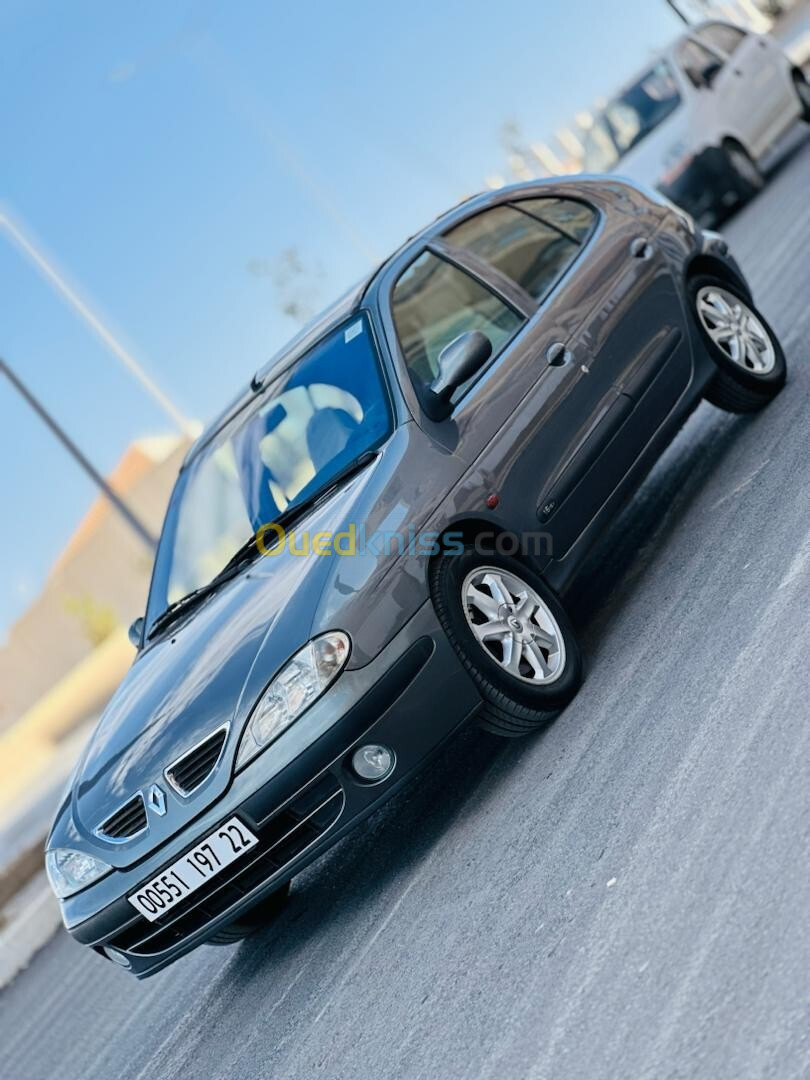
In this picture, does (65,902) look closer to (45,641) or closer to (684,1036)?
(684,1036)

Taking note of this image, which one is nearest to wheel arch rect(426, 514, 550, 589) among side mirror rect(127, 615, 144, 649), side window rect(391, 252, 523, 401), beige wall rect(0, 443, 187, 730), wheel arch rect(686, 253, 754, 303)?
side window rect(391, 252, 523, 401)

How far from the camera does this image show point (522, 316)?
6.55 meters

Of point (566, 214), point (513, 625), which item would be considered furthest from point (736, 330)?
point (513, 625)

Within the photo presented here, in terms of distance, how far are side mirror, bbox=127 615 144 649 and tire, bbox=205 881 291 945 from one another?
1.19 m

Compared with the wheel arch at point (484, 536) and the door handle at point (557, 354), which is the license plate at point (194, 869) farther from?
the door handle at point (557, 354)

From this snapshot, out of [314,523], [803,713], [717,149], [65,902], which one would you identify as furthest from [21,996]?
[717,149]

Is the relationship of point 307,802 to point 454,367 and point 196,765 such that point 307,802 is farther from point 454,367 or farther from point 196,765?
point 454,367

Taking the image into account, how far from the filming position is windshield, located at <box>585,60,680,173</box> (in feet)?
58.7

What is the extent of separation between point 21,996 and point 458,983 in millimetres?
4841

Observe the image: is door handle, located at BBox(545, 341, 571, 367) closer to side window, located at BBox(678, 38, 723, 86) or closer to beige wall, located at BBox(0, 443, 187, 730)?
side window, located at BBox(678, 38, 723, 86)

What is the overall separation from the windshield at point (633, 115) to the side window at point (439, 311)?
11.8 m

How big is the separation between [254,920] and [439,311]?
2500 millimetres

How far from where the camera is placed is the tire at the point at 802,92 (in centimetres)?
1898

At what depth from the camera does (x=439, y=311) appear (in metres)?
6.60
